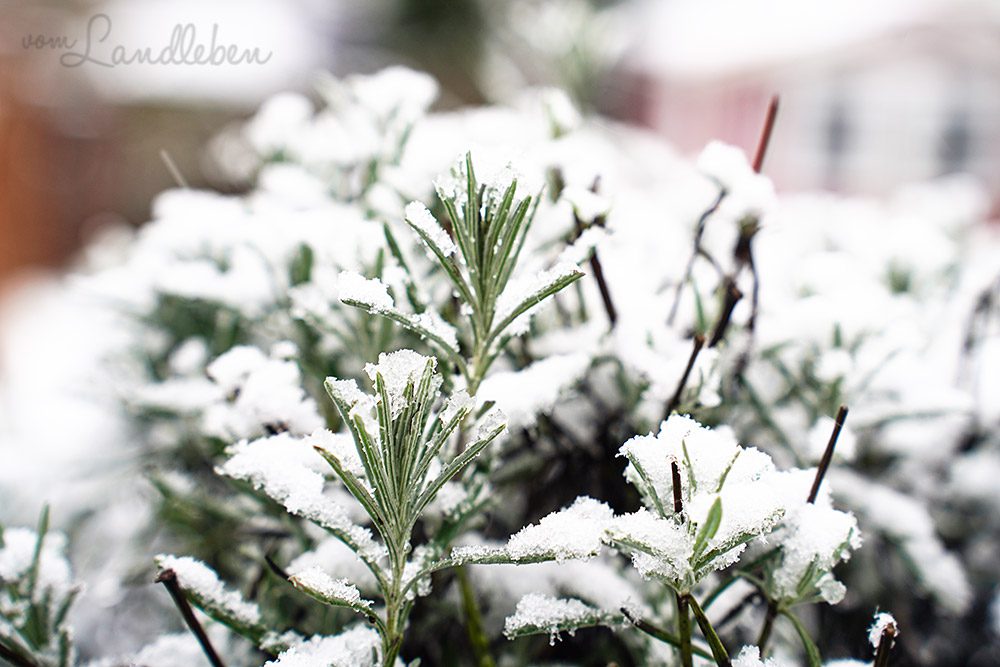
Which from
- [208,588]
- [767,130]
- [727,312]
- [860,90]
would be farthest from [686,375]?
[860,90]

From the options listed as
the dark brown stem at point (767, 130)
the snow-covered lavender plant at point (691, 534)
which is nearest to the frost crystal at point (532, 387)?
the snow-covered lavender plant at point (691, 534)

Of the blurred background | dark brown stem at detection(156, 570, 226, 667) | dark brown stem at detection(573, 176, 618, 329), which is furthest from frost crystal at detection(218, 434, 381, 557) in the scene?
the blurred background

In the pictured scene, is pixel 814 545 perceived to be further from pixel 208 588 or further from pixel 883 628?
pixel 208 588

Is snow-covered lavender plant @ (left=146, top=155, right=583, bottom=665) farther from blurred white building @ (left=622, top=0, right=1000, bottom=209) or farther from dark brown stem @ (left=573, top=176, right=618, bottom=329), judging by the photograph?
blurred white building @ (left=622, top=0, right=1000, bottom=209)

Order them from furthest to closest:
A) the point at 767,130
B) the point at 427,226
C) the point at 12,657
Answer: the point at 767,130 < the point at 12,657 < the point at 427,226

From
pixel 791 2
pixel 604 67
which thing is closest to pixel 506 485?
pixel 604 67

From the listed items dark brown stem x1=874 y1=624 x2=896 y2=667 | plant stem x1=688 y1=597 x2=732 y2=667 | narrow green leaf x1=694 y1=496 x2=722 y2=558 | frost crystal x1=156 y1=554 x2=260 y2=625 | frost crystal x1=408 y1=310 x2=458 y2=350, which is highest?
frost crystal x1=408 y1=310 x2=458 y2=350

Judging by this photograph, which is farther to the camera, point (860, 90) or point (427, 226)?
point (860, 90)
